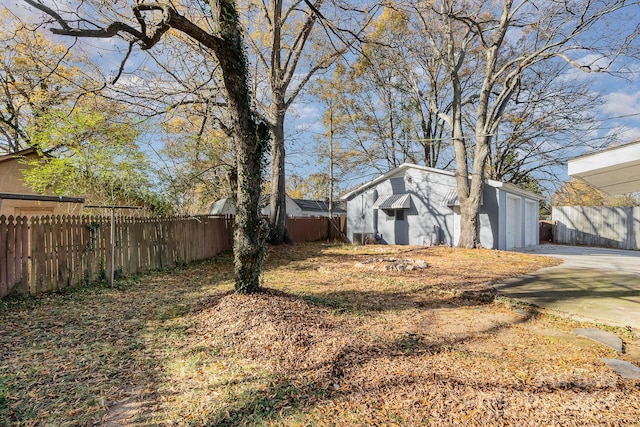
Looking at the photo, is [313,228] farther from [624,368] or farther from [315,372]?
[624,368]

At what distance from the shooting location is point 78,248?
602 centimetres

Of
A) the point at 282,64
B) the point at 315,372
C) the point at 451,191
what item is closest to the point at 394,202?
the point at 451,191

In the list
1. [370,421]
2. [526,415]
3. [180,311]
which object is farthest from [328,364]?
[180,311]

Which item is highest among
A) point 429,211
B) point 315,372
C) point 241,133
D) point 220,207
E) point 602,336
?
point 241,133

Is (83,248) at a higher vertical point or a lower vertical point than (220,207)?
lower

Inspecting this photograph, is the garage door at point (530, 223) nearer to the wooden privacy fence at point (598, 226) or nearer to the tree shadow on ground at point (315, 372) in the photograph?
the wooden privacy fence at point (598, 226)

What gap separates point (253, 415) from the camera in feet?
7.30

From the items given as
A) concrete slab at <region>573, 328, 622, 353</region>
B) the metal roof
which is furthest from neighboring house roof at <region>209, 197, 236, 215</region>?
concrete slab at <region>573, 328, 622, 353</region>

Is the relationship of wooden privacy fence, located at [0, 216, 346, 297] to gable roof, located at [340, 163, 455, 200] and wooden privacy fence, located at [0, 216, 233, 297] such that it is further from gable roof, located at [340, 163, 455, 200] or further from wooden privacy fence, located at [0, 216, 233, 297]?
gable roof, located at [340, 163, 455, 200]

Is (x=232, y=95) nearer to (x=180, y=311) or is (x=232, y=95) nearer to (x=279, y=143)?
(x=180, y=311)

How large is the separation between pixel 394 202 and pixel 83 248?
42.9 feet

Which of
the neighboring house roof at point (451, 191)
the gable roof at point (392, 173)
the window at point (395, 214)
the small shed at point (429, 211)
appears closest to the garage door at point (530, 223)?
the small shed at point (429, 211)

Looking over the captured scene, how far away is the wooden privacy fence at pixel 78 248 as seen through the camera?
16.8ft

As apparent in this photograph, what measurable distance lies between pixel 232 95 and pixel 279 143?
783cm
